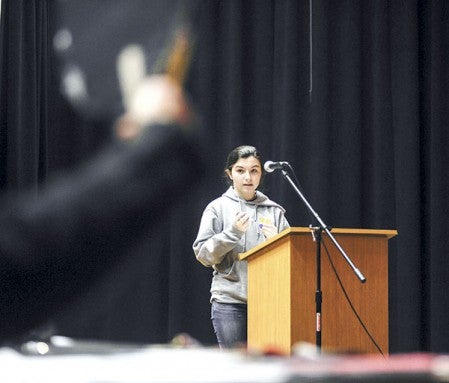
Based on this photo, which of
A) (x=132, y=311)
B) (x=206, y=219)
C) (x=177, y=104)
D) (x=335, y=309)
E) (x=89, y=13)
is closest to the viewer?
(x=177, y=104)

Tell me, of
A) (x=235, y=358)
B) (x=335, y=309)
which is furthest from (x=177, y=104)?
(x=335, y=309)

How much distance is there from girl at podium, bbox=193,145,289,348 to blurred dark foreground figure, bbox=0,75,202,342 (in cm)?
301

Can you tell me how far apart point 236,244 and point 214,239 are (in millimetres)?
129

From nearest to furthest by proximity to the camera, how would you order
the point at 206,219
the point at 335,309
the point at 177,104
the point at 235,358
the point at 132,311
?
the point at 235,358, the point at 177,104, the point at 335,309, the point at 206,219, the point at 132,311

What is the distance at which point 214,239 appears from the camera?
410 centimetres

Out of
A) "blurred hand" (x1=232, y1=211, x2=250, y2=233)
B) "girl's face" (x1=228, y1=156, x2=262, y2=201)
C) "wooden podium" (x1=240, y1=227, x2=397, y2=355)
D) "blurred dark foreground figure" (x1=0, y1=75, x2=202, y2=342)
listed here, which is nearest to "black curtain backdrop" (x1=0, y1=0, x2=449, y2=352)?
"girl's face" (x1=228, y1=156, x2=262, y2=201)

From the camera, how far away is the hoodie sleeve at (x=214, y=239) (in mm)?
4059

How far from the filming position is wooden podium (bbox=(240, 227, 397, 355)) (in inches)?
140

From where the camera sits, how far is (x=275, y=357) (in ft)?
3.00

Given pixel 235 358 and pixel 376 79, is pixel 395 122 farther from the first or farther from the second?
pixel 235 358

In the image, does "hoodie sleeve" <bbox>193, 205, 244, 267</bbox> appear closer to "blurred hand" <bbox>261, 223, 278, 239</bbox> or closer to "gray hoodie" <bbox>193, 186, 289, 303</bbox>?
"gray hoodie" <bbox>193, 186, 289, 303</bbox>

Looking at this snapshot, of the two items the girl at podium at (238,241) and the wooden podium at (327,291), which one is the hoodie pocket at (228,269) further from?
the wooden podium at (327,291)

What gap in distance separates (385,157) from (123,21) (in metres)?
4.86

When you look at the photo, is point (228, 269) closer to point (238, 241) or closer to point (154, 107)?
point (238, 241)
